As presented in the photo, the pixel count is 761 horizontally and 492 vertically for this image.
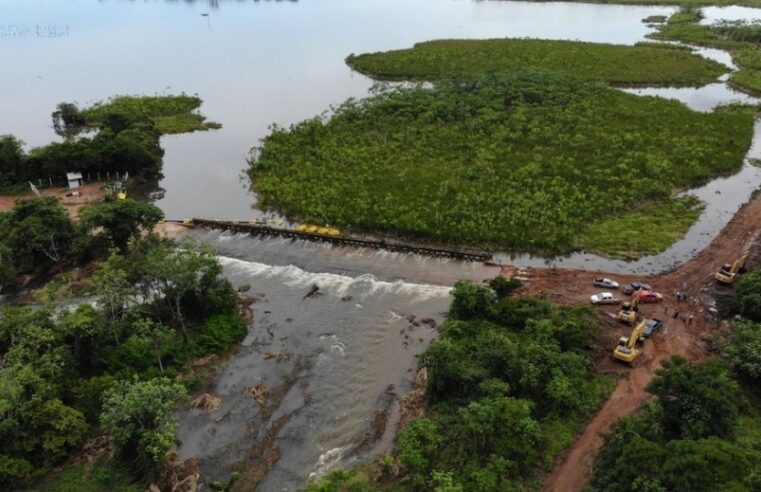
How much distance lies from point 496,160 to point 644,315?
2346 centimetres

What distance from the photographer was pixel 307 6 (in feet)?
538

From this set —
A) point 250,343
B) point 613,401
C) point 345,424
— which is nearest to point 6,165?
point 250,343

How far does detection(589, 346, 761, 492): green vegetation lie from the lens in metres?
17.1

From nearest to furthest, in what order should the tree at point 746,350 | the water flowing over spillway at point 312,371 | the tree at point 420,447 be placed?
1. the tree at point 420,447
2. the water flowing over spillway at point 312,371
3. the tree at point 746,350

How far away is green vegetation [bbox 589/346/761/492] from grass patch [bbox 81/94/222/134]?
193ft

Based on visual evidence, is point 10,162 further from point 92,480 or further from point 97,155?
point 92,480

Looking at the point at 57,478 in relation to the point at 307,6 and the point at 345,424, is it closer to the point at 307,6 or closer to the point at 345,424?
the point at 345,424

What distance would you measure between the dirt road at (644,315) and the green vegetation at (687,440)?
131 cm

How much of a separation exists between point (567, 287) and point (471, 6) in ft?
467

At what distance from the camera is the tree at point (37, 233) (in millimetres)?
36281

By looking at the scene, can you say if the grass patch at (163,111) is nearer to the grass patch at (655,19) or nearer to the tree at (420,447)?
the tree at (420,447)

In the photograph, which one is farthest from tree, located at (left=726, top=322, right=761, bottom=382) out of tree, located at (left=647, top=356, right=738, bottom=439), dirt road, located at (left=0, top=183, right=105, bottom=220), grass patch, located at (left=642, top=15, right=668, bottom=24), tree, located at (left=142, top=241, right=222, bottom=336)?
grass patch, located at (left=642, top=15, right=668, bottom=24)

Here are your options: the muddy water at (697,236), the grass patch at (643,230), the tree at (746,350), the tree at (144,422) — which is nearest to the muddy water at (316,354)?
the tree at (144,422)

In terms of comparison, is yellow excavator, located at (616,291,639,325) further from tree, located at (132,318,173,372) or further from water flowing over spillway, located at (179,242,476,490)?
tree, located at (132,318,173,372)
